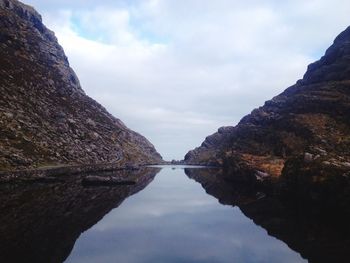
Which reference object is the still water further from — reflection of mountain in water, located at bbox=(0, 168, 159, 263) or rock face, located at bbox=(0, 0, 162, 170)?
rock face, located at bbox=(0, 0, 162, 170)

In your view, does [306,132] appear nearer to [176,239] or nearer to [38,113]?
[38,113]

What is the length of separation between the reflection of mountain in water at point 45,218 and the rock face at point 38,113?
1741 cm

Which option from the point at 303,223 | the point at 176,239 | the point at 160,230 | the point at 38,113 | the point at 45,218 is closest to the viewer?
the point at 176,239

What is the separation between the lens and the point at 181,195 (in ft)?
215

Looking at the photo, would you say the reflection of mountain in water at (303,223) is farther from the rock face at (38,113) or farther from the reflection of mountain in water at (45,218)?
the rock face at (38,113)

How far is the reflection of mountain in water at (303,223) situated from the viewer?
2550 centimetres

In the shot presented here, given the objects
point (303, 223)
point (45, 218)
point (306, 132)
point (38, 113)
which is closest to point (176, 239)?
point (45, 218)

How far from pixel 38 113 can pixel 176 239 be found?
7683cm

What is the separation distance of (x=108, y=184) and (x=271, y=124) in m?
61.4

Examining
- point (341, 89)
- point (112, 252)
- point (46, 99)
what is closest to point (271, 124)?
point (341, 89)

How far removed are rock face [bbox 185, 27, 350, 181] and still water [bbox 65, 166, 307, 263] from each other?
12.2 meters

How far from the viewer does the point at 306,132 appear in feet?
294

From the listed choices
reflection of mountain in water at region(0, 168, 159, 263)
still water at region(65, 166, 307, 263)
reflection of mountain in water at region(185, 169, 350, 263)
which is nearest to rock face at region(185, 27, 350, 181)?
reflection of mountain in water at region(185, 169, 350, 263)

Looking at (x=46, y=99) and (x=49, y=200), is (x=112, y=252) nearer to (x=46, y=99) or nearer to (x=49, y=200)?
(x=49, y=200)
